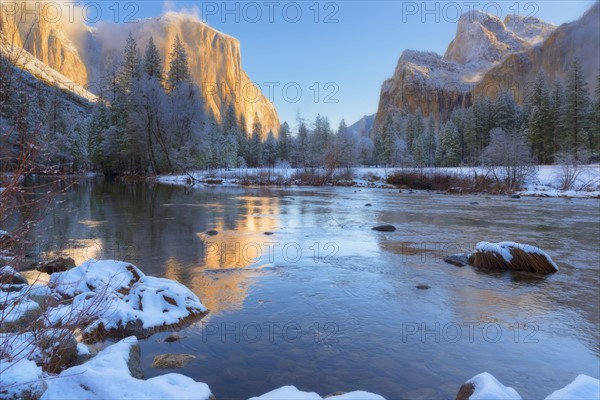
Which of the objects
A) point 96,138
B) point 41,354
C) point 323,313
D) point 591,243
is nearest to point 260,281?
point 323,313

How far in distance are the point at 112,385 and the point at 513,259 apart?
37.3 feet

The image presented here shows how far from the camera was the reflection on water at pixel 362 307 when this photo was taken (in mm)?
5863

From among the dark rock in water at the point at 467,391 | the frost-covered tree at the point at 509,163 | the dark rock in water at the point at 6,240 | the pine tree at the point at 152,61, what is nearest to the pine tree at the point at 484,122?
the frost-covered tree at the point at 509,163

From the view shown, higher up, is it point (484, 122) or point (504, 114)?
point (504, 114)

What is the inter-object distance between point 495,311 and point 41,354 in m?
8.20

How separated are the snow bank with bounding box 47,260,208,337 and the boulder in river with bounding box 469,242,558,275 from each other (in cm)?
863

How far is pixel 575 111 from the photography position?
2446 inches

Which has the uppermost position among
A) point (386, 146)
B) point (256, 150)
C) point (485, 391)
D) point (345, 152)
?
point (386, 146)

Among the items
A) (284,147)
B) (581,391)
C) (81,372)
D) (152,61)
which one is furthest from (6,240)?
(284,147)

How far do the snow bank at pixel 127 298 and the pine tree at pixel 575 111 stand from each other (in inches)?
2762

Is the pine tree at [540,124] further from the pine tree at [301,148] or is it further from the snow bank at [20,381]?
the snow bank at [20,381]

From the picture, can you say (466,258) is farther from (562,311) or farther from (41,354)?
(41,354)

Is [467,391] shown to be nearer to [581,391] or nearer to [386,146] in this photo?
[581,391]

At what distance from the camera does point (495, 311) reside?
329 inches
